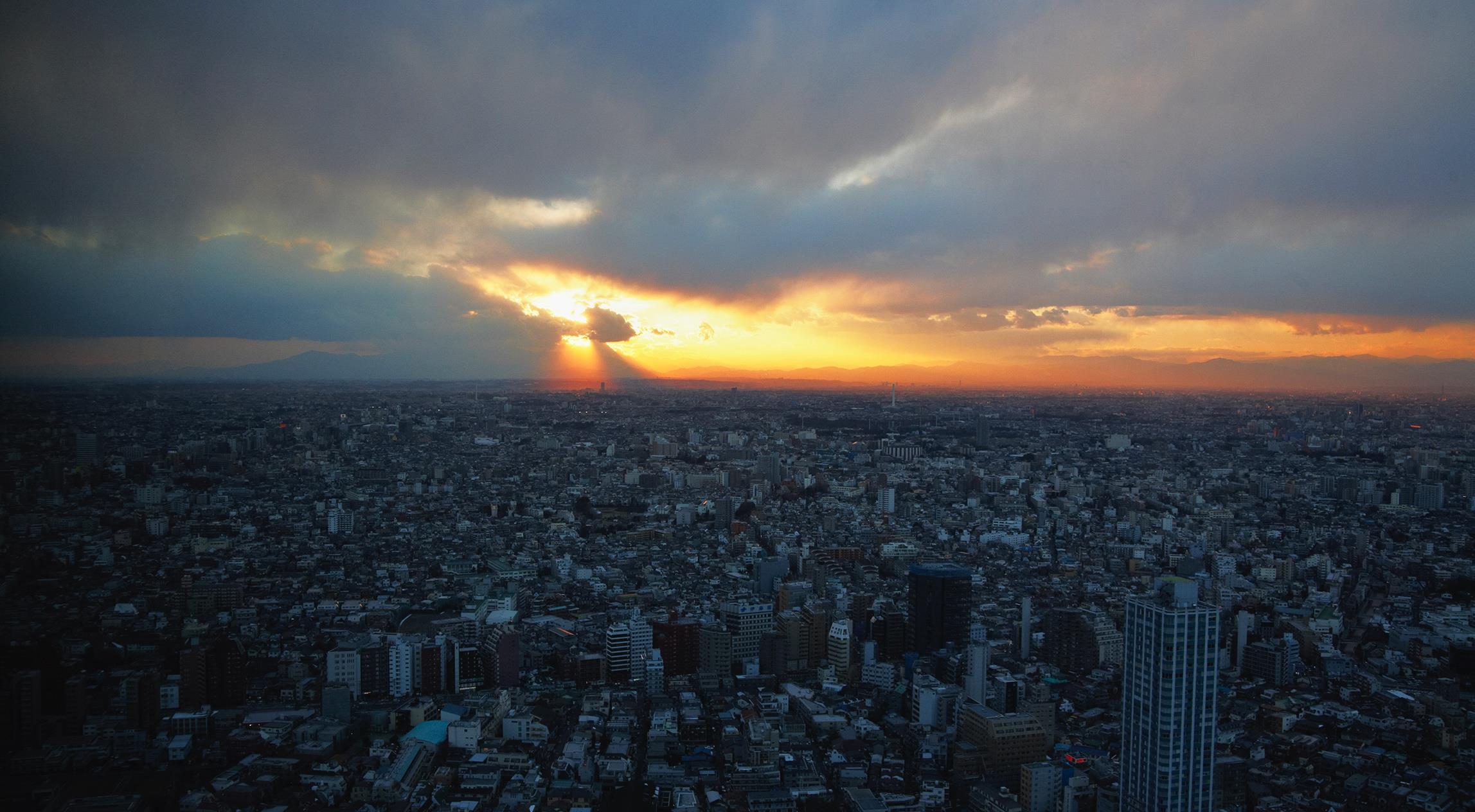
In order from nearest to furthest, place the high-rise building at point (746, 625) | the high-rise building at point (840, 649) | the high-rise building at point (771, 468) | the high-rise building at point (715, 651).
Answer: the high-rise building at point (840, 649) < the high-rise building at point (715, 651) < the high-rise building at point (746, 625) < the high-rise building at point (771, 468)

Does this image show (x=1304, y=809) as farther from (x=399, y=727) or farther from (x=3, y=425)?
(x=3, y=425)

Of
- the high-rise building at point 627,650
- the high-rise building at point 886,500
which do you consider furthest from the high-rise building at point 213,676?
the high-rise building at point 886,500

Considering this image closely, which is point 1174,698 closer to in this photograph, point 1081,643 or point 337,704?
point 1081,643

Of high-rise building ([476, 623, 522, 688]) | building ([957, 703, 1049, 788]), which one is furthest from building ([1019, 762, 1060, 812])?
high-rise building ([476, 623, 522, 688])

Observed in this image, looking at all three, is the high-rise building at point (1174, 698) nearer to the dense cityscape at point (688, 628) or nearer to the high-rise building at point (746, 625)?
the dense cityscape at point (688, 628)

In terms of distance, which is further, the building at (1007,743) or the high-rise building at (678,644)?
the high-rise building at (678,644)

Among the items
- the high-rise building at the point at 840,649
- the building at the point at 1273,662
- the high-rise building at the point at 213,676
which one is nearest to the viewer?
the high-rise building at the point at 213,676
